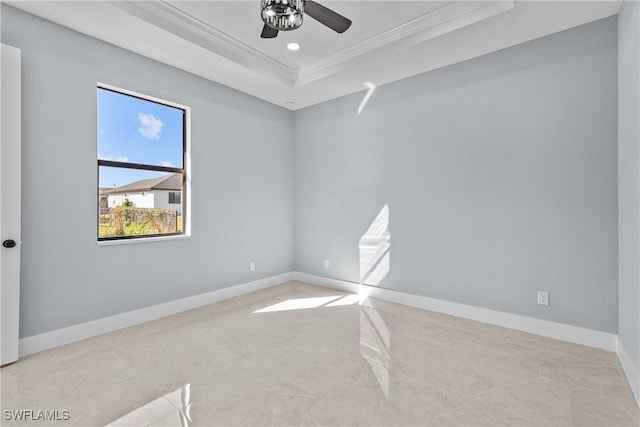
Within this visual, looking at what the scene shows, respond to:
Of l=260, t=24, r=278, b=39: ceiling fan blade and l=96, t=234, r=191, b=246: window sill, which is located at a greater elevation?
l=260, t=24, r=278, b=39: ceiling fan blade

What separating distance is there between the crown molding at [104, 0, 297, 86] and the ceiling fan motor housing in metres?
1.28

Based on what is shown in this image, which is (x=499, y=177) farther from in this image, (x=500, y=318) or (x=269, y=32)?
(x=269, y=32)

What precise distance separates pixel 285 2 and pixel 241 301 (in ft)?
10.6

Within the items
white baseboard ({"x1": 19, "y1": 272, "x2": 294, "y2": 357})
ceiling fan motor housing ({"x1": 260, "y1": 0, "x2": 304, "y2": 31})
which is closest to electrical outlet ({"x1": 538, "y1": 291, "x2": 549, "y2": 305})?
ceiling fan motor housing ({"x1": 260, "y1": 0, "x2": 304, "y2": 31})

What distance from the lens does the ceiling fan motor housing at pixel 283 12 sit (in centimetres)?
184

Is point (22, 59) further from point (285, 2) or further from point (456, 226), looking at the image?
point (456, 226)

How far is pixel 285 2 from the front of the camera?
1827 millimetres

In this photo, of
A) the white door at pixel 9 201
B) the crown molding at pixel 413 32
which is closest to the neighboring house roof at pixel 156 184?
the white door at pixel 9 201

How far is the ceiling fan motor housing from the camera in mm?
1844

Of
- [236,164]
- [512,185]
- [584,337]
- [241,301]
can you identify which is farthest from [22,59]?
[584,337]

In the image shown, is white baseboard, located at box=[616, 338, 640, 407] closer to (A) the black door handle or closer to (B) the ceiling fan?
(B) the ceiling fan

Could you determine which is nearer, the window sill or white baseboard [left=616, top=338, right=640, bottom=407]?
white baseboard [left=616, top=338, right=640, bottom=407]

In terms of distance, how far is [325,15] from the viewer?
7.14 feet

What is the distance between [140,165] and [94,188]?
529 mm
